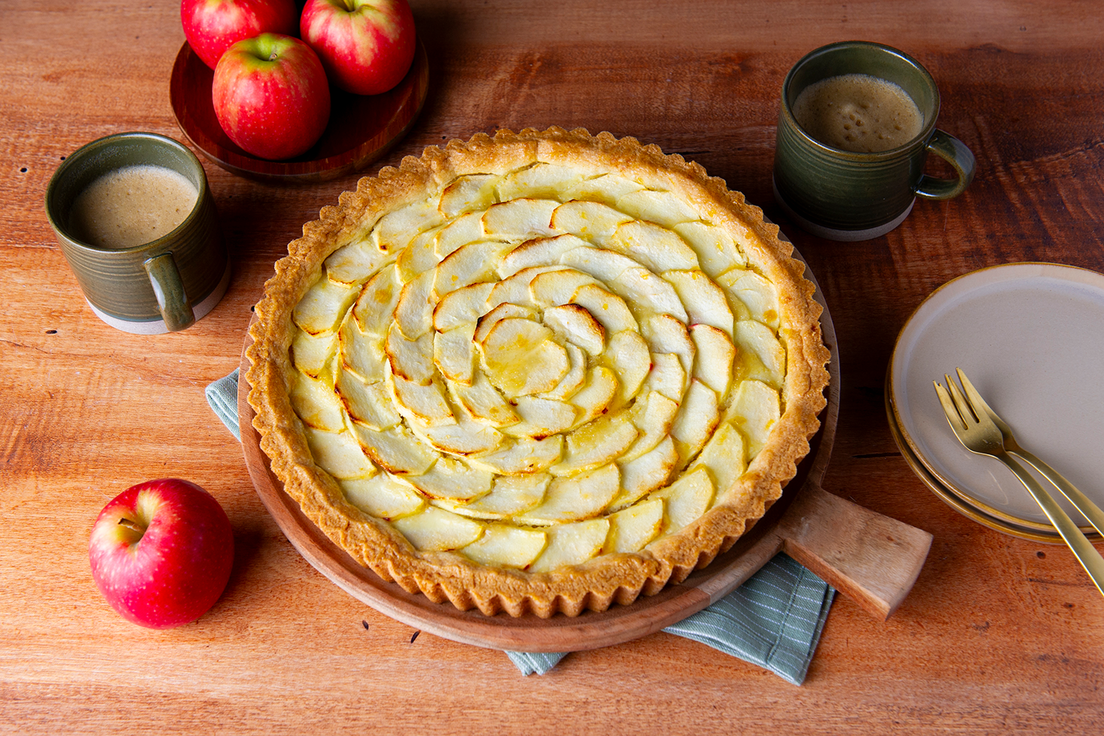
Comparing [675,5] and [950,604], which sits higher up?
[675,5]

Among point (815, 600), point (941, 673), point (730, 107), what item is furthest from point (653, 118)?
point (941, 673)

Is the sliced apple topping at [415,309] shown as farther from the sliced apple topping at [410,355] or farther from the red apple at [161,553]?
the red apple at [161,553]

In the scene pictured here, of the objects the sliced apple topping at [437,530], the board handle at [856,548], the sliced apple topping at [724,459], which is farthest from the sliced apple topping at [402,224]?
the board handle at [856,548]

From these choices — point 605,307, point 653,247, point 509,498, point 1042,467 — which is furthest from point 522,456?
point 1042,467

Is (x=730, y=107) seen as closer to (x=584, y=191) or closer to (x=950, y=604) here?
(x=584, y=191)

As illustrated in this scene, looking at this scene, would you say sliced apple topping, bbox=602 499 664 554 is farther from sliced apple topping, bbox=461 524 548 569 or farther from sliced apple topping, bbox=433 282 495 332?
sliced apple topping, bbox=433 282 495 332

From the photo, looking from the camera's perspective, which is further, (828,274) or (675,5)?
(675,5)

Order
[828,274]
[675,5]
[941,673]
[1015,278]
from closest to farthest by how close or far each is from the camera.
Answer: [941,673], [1015,278], [828,274], [675,5]

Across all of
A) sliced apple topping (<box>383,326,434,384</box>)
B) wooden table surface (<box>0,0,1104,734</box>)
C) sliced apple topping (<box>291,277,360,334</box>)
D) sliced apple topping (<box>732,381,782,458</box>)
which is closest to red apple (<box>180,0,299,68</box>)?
wooden table surface (<box>0,0,1104,734</box>)
